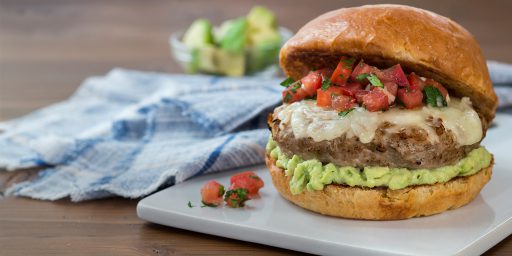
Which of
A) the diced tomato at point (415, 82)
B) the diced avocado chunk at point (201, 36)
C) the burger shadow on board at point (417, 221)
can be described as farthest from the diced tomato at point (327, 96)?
the diced avocado chunk at point (201, 36)

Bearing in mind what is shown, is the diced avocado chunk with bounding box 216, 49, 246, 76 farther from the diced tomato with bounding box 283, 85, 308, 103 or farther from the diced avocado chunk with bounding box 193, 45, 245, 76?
the diced tomato with bounding box 283, 85, 308, 103

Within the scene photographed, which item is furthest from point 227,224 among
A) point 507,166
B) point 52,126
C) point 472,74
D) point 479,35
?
point 479,35

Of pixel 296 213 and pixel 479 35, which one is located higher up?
pixel 296 213

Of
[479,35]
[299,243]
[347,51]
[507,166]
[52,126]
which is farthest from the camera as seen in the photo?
[479,35]

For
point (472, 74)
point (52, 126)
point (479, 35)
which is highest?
point (472, 74)

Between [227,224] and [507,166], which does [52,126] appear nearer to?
[227,224]
